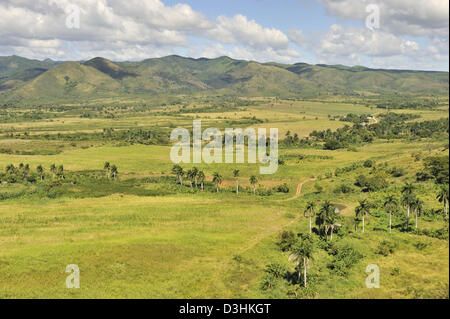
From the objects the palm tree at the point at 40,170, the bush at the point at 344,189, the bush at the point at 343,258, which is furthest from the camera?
the palm tree at the point at 40,170

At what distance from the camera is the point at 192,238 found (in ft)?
241

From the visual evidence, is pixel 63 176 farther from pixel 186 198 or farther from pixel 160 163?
pixel 186 198

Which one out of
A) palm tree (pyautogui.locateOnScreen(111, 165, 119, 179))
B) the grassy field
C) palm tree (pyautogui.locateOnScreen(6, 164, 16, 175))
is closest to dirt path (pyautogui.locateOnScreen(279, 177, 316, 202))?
the grassy field

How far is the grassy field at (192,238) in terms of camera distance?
52500 millimetres

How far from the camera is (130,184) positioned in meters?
123

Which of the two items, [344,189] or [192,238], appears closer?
[192,238]

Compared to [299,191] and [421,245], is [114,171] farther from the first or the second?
[421,245]

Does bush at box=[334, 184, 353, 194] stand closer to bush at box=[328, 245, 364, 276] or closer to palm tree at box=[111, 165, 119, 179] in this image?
bush at box=[328, 245, 364, 276]

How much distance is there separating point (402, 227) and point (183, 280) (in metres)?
49.7

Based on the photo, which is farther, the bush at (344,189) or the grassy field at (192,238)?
the bush at (344,189)

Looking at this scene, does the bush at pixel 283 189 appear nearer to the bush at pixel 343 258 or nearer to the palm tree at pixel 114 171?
the bush at pixel 343 258

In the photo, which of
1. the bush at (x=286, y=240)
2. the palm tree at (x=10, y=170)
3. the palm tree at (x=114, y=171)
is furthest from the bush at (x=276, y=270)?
the palm tree at (x=10, y=170)

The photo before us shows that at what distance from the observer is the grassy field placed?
52500 mm

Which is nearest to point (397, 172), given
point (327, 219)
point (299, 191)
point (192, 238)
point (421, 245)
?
point (299, 191)
